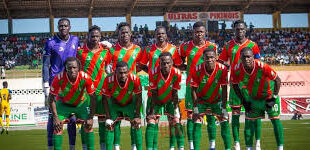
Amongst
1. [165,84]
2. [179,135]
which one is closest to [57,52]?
[165,84]

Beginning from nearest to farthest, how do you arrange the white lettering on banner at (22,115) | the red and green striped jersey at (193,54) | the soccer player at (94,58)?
the soccer player at (94,58) < the red and green striped jersey at (193,54) < the white lettering on banner at (22,115)

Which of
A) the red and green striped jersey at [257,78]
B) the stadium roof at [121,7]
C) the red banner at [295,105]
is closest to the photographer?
the red and green striped jersey at [257,78]

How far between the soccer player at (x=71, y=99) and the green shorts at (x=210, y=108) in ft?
6.50

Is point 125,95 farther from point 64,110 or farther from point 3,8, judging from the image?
→ point 3,8

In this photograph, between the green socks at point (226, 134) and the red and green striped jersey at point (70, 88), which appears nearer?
A: the red and green striped jersey at point (70, 88)

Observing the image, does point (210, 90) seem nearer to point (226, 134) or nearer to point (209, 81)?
point (209, 81)

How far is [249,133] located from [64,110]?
318 centimetres

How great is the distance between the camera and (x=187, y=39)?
39.4 meters

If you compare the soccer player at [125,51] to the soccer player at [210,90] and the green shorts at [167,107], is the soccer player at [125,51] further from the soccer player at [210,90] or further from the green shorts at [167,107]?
the soccer player at [210,90]

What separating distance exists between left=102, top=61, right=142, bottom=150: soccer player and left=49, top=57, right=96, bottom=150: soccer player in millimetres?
369

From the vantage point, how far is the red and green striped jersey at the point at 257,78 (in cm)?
782

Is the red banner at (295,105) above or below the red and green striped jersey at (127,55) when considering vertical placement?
below

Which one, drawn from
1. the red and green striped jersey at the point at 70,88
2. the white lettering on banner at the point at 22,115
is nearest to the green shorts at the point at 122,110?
the red and green striped jersey at the point at 70,88

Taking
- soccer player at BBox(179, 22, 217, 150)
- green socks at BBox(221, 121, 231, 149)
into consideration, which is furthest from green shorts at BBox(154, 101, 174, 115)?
green socks at BBox(221, 121, 231, 149)
